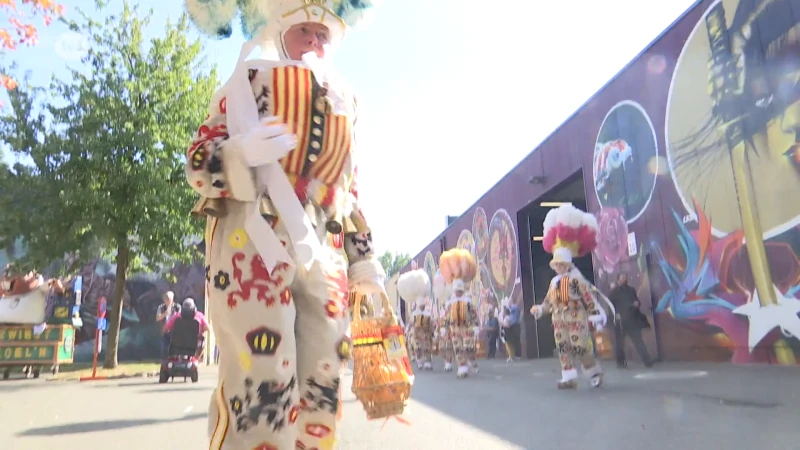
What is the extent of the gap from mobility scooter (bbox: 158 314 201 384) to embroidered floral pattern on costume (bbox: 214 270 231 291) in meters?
10.4

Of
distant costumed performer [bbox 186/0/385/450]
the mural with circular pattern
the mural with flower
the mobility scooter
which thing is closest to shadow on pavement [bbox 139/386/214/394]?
the mobility scooter

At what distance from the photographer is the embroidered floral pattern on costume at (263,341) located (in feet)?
6.75

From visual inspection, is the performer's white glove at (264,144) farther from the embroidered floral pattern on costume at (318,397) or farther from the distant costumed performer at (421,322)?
the distant costumed performer at (421,322)

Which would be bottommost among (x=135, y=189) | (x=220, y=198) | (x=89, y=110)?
(x=220, y=198)

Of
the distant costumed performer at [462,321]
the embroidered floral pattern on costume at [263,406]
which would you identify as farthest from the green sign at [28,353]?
the embroidered floral pattern on costume at [263,406]

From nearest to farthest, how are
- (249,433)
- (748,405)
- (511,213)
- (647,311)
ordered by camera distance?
(249,433) < (748,405) < (647,311) < (511,213)

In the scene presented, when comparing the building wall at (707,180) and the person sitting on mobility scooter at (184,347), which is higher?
the building wall at (707,180)

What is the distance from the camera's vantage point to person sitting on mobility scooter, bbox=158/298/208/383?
38.8ft

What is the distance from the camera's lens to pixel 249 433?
78.6 inches

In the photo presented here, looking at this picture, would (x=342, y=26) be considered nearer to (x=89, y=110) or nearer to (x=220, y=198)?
(x=220, y=198)

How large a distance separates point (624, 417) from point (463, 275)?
26.3ft

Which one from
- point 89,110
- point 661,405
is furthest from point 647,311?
point 89,110

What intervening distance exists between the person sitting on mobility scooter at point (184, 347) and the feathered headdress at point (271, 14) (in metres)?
9.90

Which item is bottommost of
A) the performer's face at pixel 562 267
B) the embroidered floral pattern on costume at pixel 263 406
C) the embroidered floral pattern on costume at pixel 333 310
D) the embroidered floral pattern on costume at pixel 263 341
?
the embroidered floral pattern on costume at pixel 263 406
